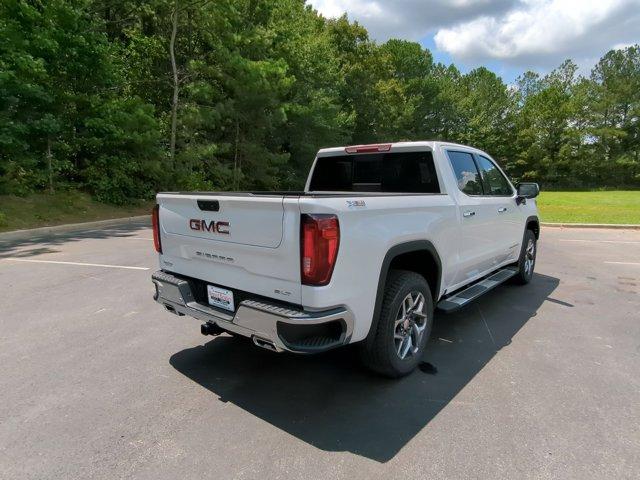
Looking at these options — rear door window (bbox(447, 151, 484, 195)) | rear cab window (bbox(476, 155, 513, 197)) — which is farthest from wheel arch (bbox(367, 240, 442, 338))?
rear cab window (bbox(476, 155, 513, 197))

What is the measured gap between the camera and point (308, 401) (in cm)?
311

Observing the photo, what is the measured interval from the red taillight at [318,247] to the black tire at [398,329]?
0.71 metres

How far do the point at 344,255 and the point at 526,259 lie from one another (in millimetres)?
4593

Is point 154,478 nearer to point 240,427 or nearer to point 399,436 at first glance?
point 240,427

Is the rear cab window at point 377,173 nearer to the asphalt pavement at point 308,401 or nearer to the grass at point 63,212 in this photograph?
the asphalt pavement at point 308,401

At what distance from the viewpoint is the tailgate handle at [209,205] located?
3.06 meters

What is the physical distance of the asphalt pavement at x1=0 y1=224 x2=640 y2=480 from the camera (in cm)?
244

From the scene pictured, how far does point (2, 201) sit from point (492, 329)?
14046mm

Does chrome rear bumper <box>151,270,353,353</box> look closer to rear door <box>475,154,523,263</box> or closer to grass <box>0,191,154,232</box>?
rear door <box>475,154,523,263</box>

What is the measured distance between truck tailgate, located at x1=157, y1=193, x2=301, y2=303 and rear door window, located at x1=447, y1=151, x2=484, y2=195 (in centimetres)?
226

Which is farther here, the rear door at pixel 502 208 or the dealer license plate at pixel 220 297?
the rear door at pixel 502 208

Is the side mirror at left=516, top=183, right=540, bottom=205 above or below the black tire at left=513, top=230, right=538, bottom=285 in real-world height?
above

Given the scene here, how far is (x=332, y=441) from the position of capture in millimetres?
2639

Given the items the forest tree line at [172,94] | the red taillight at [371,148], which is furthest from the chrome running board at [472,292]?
the forest tree line at [172,94]
